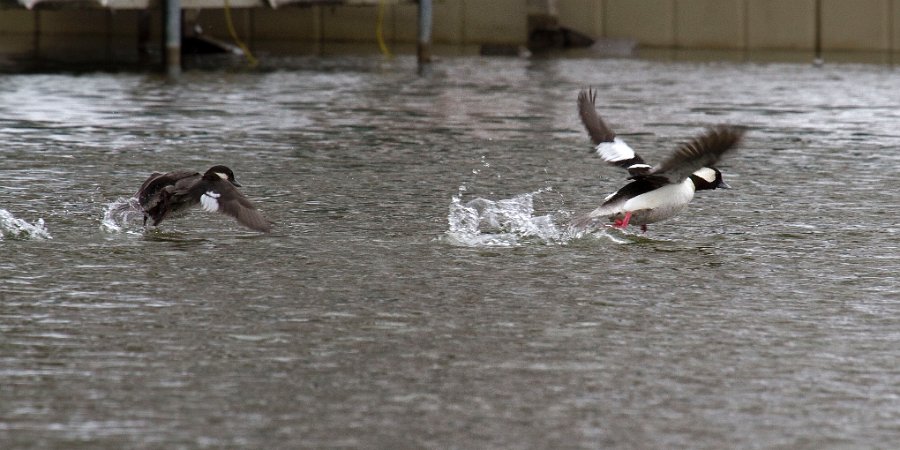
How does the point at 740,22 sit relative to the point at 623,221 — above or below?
above

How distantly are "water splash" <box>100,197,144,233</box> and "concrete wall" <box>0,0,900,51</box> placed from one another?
16902mm

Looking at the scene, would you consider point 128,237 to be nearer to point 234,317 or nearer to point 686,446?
point 234,317

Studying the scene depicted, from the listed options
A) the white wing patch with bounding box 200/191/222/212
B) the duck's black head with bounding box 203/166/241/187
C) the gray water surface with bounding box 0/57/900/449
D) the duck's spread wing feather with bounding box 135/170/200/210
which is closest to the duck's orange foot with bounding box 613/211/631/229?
the gray water surface with bounding box 0/57/900/449

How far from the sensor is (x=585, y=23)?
2855cm

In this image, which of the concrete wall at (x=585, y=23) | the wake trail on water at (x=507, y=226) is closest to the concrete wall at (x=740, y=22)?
the concrete wall at (x=585, y=23)

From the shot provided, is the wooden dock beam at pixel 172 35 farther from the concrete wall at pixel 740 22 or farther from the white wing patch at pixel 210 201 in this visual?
the white wing patch at pixel 210 201

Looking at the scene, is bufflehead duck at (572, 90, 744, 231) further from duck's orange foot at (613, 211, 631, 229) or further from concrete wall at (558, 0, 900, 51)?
concrete wall at (558, 0, 900, 51)

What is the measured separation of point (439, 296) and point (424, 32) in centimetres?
1579

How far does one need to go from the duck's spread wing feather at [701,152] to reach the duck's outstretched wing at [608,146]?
221mm

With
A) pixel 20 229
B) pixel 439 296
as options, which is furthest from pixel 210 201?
pixel 439 296

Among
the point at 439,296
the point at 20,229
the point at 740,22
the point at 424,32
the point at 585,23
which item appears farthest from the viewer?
the point at 585,23

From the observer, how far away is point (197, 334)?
6555 mm

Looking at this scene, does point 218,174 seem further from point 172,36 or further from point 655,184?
point 172,36

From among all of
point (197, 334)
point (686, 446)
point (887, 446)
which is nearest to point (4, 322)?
point (197, 334)
